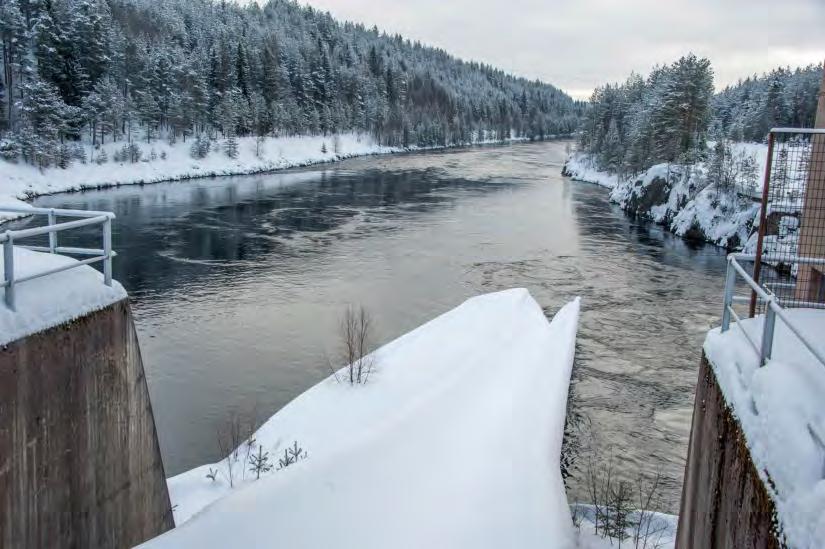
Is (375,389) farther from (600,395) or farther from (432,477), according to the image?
(600,395)

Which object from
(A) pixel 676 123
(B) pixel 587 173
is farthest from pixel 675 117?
(B) pixel 587 173

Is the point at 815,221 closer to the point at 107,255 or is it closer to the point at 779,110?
the point at 107,255

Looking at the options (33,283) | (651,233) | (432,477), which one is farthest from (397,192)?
(33,283)

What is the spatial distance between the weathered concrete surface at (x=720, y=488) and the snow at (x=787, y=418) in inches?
5.7

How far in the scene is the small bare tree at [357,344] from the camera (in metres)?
17.8

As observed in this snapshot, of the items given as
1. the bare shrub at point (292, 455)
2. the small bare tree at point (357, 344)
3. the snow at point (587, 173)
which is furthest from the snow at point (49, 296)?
the snow at point (587, 173)

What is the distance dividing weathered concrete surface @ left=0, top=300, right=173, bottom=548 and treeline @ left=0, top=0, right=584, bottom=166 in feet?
187

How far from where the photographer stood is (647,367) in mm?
20266

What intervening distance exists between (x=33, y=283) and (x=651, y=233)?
42160 mm

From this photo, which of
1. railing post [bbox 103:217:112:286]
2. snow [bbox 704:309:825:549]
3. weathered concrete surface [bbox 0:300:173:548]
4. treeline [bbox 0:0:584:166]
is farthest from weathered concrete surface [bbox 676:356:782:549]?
treeline [bbox 0:0:584:166]

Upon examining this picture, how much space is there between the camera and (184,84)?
85.5 metres

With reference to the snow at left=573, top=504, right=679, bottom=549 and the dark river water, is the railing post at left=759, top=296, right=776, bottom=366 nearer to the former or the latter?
the snow at left=573, top=504, right=679, bottom=549

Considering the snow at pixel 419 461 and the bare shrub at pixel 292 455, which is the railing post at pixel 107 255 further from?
the bare shrub at pixel 292 455

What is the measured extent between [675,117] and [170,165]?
49.3m
